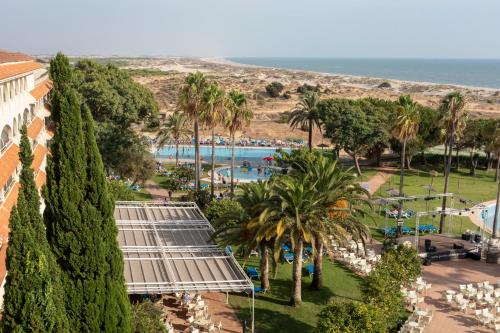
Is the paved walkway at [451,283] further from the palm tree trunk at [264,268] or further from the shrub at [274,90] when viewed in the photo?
the shrub at [274,90]

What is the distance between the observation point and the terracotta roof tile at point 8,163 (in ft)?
50.3

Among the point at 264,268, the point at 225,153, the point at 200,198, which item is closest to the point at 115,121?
the point at 200,198

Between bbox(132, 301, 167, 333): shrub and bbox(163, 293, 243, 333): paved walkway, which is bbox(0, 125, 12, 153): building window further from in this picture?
bbox(163, 293, 243, 333): paved walkway

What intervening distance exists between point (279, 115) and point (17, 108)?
7566cm

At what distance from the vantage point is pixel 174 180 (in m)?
42.4

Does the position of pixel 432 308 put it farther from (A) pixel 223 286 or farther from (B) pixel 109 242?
(B) pixel 109 242

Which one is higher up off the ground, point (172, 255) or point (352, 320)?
point (172, 255)

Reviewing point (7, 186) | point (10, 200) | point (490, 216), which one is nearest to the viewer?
point (10, 200)

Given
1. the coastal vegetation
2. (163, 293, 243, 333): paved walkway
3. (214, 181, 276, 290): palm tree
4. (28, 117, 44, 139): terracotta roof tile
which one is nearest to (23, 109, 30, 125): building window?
(28, 117, 44, 139): terracotta roof tile

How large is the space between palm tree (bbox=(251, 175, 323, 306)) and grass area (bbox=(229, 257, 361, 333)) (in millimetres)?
2551

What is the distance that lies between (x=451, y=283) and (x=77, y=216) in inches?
800

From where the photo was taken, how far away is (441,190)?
154ft

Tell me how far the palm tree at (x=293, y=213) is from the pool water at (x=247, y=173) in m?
31.4

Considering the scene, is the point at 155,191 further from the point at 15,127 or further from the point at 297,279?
the point at 297,279
